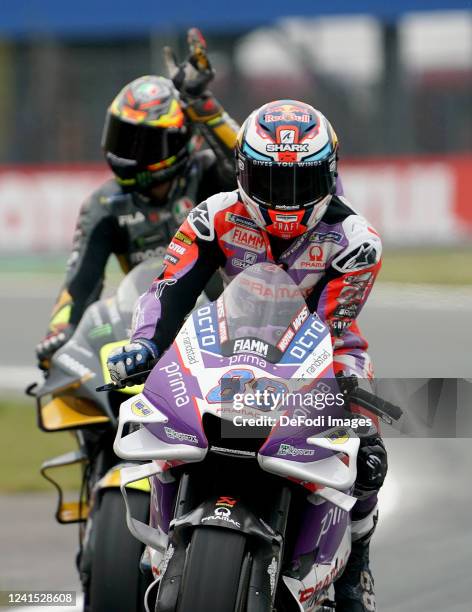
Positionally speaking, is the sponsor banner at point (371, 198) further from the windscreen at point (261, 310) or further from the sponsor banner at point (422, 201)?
the windscreen at point (261, 310)

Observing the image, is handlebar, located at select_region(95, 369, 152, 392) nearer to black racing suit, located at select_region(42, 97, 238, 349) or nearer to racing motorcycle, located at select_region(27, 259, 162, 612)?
racing motorcycle, located at select_region(27, 259, 162, 612)

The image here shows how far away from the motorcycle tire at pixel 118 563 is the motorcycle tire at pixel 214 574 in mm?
1112

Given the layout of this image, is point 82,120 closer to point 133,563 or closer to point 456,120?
point 456,120

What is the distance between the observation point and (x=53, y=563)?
645 cm

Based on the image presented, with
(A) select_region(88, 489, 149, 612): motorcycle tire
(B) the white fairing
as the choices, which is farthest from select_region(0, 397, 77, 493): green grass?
(B) the white fairing

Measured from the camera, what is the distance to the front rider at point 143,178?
6504 mm

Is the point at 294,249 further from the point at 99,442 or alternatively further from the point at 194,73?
the point at 194,73

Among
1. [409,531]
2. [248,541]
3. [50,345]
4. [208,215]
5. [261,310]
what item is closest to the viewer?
[248,541]

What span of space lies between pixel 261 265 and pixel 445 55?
1988cm

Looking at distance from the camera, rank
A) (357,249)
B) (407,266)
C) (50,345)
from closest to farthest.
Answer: (357,249), (50,345), (407,266)

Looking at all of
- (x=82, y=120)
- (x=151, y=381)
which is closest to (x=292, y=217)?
(x=151, y=381)

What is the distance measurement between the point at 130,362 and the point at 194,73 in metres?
2.61

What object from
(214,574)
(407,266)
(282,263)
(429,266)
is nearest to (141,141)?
(282,263)

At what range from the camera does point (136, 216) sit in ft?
21.6
